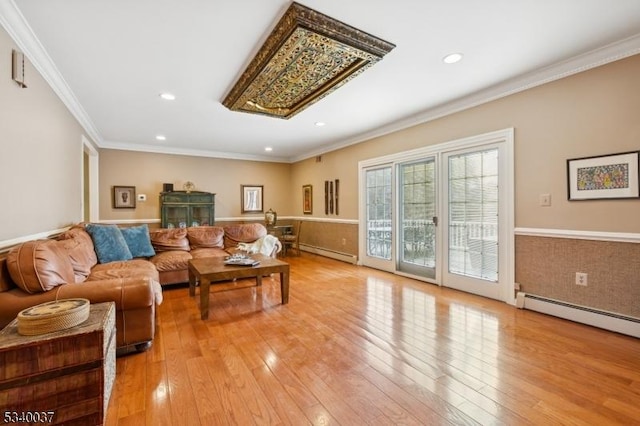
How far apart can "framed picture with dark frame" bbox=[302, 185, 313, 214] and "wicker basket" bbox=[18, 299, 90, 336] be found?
18.4ft

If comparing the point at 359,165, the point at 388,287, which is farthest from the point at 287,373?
the point at 359,165

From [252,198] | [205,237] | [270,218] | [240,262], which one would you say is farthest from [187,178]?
[240,262]

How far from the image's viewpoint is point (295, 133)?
5352mm

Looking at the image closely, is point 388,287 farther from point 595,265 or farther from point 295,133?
point 295,133

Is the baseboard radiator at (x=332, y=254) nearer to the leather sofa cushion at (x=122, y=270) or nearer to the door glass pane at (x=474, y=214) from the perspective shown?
the door glass pane at (x=474, y=214)

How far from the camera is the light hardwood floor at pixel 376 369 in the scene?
1.57m

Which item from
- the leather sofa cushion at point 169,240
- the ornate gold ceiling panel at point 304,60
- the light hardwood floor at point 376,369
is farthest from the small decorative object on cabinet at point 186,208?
the light hardwood floor at point 376,369

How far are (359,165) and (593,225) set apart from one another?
3.47 m

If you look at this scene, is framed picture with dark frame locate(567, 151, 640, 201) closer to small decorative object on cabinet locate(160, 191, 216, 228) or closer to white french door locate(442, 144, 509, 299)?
white french door locate(442, 144, 509, 299)

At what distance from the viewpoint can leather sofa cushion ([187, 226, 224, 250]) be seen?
4.80 metres

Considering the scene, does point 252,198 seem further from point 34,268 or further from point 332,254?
point 34,268

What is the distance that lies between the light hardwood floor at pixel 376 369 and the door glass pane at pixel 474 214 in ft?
1.86

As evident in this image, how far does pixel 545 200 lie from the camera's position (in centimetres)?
300

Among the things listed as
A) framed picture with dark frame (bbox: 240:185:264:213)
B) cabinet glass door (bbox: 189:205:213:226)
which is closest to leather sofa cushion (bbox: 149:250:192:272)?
cabinet glass door (bbox: 189:205:213:226)
